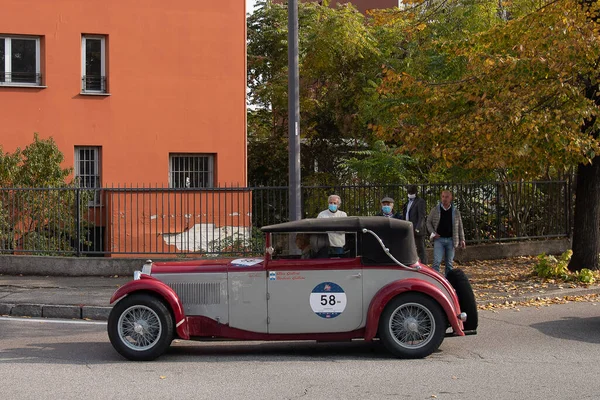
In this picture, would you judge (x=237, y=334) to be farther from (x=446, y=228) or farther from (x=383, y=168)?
(x=383, y=168)

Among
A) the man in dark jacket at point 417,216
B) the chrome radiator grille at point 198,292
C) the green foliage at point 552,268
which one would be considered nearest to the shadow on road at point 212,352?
the chrome radiator grille at point 198,292

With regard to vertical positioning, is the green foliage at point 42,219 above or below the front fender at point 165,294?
above

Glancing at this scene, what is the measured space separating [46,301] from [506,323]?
22.5ft

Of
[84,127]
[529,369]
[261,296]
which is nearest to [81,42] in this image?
[84,127]

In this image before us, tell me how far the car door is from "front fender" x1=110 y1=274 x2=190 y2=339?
92cm

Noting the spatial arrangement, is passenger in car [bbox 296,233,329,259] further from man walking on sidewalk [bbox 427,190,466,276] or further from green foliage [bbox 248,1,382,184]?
green foliage [bbox 248,1,382,184]

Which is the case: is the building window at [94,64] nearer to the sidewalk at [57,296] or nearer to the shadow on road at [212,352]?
the sidewalk at [57,296]

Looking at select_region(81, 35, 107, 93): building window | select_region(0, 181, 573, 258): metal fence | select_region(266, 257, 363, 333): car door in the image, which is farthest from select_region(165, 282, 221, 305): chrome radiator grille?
select_region(81, 35, 107, 93): building window

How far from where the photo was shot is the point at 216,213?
58.6ft

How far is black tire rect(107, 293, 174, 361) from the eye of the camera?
8.17m

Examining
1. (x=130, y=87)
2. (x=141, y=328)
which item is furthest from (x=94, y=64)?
(x=141, y=328)

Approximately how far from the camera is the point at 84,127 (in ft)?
64.6

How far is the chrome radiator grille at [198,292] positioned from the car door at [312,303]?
0.58 meters

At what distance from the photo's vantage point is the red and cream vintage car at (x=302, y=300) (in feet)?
27.0
